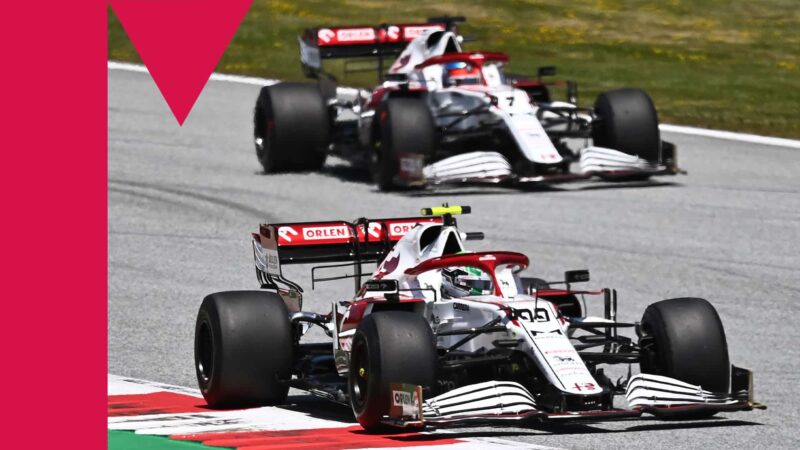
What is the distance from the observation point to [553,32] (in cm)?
3528

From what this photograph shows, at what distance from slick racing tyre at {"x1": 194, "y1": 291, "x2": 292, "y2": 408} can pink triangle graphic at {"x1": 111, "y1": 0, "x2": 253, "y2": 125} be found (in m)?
2.87

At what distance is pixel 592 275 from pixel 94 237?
10240 millimetres

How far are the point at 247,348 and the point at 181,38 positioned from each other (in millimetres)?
3155

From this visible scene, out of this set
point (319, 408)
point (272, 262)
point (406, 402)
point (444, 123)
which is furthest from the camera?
point (444, 123)

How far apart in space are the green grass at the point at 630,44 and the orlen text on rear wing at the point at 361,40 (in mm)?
5325

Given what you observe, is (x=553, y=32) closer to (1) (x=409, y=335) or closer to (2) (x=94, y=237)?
(1) (x=409, y=335)

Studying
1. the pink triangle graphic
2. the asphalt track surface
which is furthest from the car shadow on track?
the pink triangle graphic

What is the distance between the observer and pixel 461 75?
72.9 feet

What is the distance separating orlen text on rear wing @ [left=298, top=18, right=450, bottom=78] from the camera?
2355 cm

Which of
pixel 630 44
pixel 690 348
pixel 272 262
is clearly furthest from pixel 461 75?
pixel 630 44

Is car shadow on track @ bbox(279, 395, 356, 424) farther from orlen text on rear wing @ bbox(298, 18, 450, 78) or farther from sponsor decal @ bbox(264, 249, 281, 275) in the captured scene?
orlen text on rear wing @ bbox(298, 18, 450, 78)

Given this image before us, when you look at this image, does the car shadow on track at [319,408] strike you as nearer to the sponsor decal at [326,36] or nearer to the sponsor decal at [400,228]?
the sponsor decal at [400,228]

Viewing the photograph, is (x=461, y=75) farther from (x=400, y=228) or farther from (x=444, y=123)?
(x=400, y=228)

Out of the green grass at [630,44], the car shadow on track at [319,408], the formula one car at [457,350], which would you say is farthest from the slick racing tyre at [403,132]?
the car shadow on track at [319,408]
